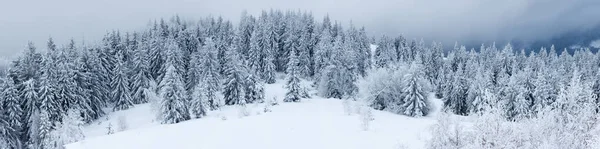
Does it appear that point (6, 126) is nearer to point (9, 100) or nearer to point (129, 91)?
point (9, 100)

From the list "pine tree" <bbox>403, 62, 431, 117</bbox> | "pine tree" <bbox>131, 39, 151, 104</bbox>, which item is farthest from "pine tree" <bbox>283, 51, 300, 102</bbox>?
"pine tree" <bbox>131, 39, 151, 104</bbox>

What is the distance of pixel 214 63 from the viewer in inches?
2808

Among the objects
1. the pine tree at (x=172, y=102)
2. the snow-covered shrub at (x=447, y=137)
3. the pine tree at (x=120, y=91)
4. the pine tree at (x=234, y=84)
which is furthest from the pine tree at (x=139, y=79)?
the snow-covered shrub at (x=447, y=137)

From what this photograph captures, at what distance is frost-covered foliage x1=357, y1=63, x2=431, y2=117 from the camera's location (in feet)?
158

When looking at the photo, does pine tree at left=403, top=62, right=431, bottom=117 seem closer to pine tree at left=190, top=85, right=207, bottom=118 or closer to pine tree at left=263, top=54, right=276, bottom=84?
pine tree at left=190, top=85, right=207, bottom=118

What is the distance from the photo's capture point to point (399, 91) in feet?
171

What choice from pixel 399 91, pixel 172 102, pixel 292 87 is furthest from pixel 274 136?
pixel 292 87

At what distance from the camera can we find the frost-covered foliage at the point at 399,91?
4809cm

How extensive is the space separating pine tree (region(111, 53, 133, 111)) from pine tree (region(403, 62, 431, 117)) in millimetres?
41410

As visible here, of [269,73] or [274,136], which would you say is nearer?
[274,136]

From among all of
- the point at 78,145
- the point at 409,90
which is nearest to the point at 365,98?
the point at 409,90

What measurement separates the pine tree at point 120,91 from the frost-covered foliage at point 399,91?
35930 millimetres

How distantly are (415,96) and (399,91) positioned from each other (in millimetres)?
4294

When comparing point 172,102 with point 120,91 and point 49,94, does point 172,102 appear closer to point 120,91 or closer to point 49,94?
point 49,94
